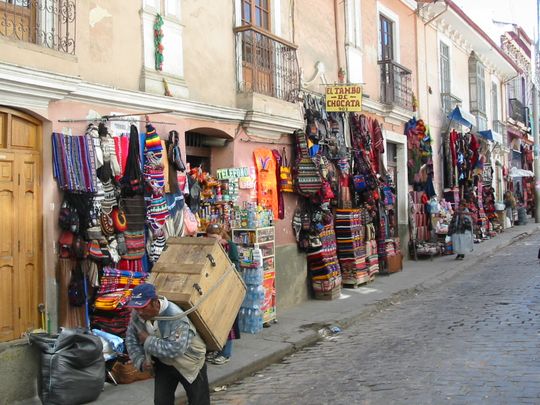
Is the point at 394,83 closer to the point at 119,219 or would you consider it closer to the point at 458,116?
the point at 458,116

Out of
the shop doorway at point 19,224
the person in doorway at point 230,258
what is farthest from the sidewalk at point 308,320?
the shop doorway at point 19,224

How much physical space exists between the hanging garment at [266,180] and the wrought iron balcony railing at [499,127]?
62.2ft

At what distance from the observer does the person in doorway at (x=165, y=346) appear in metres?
3.82

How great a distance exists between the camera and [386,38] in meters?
15.6

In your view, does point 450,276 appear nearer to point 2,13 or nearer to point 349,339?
point 349,339

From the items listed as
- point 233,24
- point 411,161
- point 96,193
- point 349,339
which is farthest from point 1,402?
point 411,161

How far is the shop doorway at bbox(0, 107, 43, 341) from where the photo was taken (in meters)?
5.92

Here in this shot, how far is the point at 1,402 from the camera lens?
17.5 feet

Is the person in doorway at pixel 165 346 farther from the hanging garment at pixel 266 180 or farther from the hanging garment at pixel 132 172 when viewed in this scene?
the hanging garment at pixel 266 180

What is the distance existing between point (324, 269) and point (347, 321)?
1.76 m

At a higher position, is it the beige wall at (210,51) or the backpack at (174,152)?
the beige wall at (210,51)

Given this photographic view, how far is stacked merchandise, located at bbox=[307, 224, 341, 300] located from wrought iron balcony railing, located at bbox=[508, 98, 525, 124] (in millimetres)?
22255

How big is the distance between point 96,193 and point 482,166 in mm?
18849

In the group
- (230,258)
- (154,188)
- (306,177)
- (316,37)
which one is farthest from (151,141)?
(316,37)
